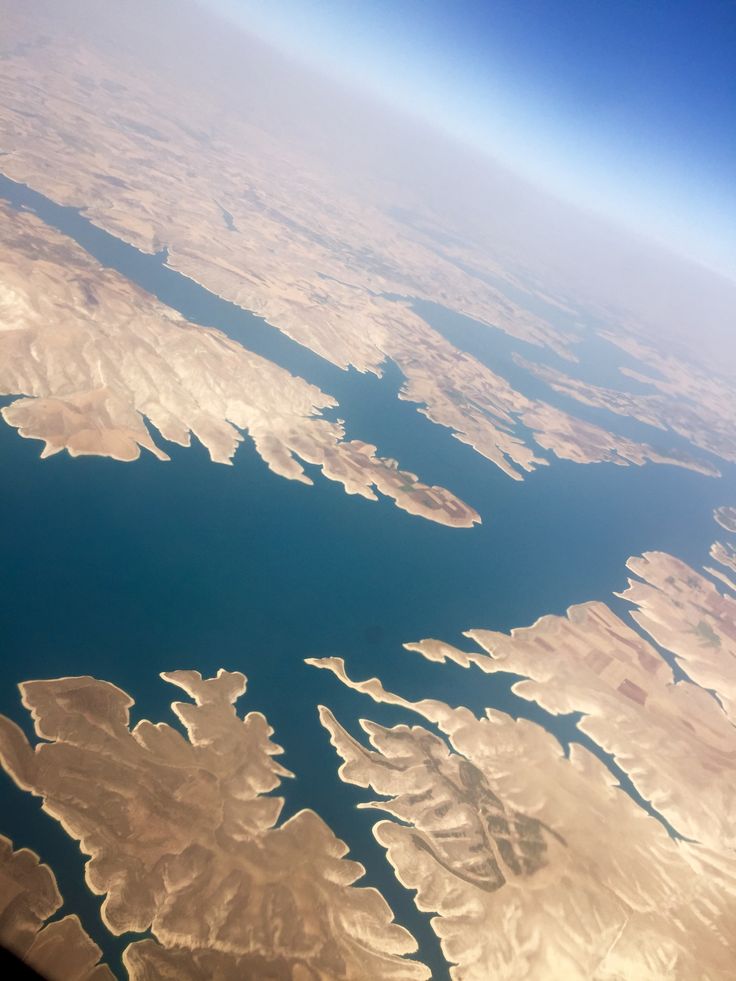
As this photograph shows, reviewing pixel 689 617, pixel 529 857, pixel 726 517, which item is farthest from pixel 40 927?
pixel 726 517

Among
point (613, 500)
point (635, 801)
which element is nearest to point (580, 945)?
point (635, 801)

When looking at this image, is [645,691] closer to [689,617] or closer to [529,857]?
[689,617]

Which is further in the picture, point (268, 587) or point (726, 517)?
point (726, 517)

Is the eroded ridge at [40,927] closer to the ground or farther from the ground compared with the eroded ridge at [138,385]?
closer to the ground

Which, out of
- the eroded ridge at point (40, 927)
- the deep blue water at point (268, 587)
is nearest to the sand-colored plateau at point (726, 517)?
the deep blue water at point (268, 587)

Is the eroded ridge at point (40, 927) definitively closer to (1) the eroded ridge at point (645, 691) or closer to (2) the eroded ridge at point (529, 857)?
(2) the eroded ridge at point (529, 857)

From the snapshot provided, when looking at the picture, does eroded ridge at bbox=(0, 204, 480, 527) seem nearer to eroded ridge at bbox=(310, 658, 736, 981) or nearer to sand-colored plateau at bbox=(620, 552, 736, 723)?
sand-colored plateau at bbox=(620, 552, 736, 723)
